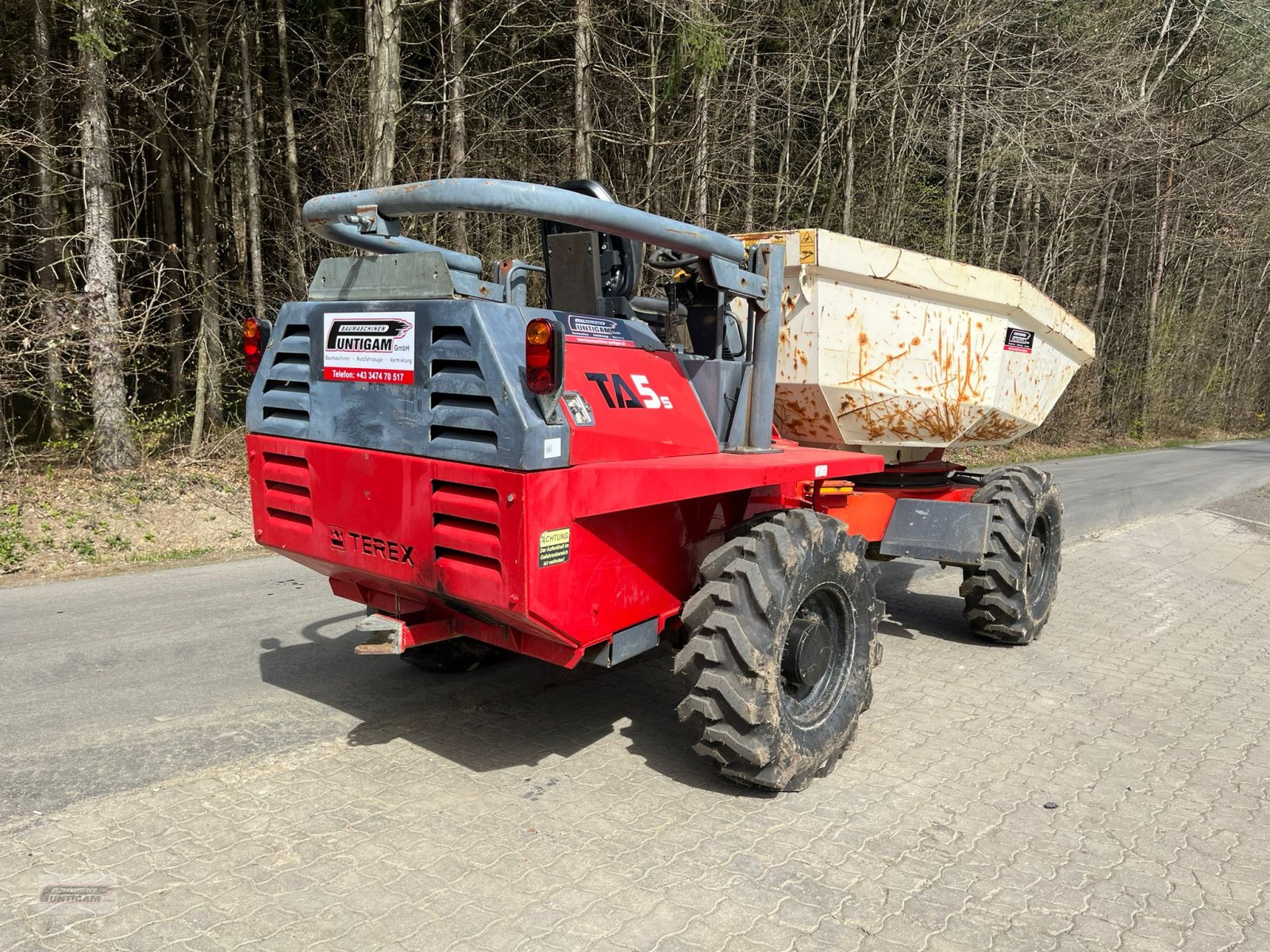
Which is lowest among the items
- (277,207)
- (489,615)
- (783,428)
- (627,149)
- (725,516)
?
(489,615)

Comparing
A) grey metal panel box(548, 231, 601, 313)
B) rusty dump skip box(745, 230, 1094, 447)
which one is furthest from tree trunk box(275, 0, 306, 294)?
rusty dump skip box(745, 230, 1094, 447)

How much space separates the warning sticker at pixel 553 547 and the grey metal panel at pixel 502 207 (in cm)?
111

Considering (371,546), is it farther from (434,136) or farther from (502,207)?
(434,136)

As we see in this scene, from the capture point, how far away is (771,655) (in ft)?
12.0

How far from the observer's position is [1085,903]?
316 cm

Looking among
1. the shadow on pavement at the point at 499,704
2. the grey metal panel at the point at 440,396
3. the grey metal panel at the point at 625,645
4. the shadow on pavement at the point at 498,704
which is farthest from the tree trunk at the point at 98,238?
the grey metal panel at the point at 625,645

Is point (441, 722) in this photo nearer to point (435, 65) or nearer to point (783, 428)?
point (783, 428)

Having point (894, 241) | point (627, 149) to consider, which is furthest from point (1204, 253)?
point (627, 149)

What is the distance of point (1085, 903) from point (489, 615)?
239 centimetres

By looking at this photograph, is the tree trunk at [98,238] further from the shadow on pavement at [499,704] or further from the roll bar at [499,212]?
the roll bar at [499,212]

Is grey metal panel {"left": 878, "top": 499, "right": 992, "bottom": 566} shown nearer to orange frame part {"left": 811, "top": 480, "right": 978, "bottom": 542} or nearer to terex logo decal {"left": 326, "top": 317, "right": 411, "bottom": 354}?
orange frame part {"left": 811, "top": 480, "right": 978, "bottom": 542}

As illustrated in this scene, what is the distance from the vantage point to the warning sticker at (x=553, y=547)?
317 centimetres

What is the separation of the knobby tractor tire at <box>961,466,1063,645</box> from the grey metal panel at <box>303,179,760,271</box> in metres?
3.17

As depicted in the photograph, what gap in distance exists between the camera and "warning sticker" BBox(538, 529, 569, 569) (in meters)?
3.17
